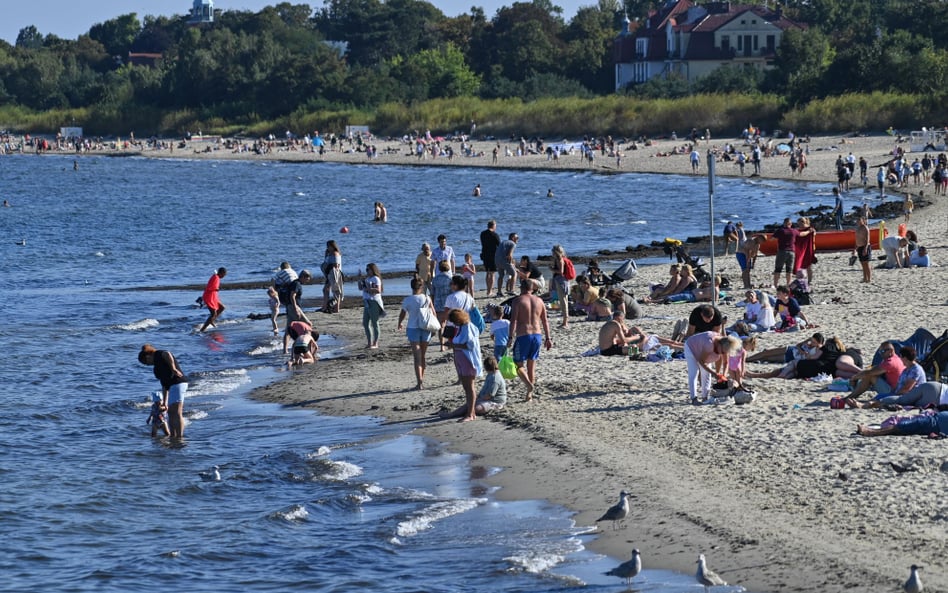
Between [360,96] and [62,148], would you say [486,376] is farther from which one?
[62,148]

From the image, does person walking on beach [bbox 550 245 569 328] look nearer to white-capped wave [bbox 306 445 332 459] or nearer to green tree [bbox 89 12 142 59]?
white-capped wave [bbox 306 445 332 459]

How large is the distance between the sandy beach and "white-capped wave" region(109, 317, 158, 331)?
5.99 metres

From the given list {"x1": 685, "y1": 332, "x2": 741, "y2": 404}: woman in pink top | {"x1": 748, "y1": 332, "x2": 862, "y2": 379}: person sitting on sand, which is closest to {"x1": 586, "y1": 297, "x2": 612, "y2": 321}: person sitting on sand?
{"x1": 748, "y1": 332, "x2": 862, "y2": 379}: person sitting on sand

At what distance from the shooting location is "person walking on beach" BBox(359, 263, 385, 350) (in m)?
19.9

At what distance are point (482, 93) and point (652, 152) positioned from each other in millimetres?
32910

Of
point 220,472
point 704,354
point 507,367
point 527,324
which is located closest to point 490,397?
point 507,367

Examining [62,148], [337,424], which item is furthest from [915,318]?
[62,148]

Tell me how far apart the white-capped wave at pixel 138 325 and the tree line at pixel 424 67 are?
55965mm

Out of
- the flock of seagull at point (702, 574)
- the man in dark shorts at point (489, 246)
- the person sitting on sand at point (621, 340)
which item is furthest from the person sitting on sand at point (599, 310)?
the flock of seagull at point (702, 574)

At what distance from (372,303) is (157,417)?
474 cm

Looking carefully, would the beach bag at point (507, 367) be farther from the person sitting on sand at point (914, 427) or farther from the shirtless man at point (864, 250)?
the shirtless man at point (864, 250)

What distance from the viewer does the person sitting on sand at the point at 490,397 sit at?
15977mm

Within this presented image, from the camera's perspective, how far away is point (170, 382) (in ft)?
51.9

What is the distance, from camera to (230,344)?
77.5 ft
